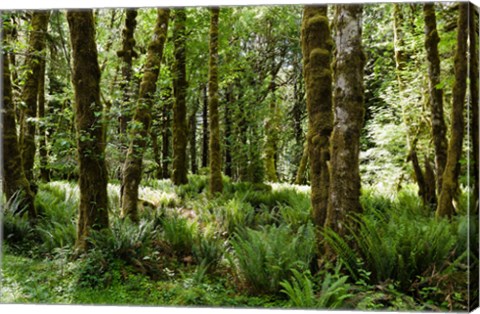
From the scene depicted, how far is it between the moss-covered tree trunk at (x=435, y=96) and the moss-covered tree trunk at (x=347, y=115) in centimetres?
60

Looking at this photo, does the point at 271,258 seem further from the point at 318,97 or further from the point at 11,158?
the point at 11,158

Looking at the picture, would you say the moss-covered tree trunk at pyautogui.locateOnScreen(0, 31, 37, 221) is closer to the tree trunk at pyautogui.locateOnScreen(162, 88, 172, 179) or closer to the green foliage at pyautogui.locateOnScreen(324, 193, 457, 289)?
the tree trunk at pyautogui.locateOnScreen(162, 88, 172, 179)

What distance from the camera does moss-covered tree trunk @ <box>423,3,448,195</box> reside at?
459 centimetres

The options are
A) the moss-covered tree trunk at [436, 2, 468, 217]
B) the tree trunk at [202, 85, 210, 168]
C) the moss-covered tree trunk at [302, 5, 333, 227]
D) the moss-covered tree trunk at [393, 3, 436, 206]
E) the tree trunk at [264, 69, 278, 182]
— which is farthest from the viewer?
the tree trunk at [202, 85, 210, 168]

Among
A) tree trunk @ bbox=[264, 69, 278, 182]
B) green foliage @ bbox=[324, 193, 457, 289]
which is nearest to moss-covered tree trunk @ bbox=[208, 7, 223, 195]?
tree trunk @ bbox=[264, 69, 278, 182]

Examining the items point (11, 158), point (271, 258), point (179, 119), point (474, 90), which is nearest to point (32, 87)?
point (11, 158)

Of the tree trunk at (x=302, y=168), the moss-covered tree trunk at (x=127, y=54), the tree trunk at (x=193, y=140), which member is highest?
the moss-covered tree trunk at (x=127, y=54)

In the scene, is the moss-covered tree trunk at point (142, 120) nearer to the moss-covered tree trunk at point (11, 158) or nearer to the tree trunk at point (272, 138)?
the moss-covered tree trunk at point (11, 158)

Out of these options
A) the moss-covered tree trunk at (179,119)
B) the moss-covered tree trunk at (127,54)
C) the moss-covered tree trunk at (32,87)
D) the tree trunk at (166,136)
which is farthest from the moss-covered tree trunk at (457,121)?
the moss-covered tree trunk at (32,87)

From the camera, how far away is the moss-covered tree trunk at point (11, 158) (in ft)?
20.1

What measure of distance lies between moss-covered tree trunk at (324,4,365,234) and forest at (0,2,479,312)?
0.01 m

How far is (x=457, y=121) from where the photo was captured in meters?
4.40

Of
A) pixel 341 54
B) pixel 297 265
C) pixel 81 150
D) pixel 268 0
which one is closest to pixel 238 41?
pixel 268 0

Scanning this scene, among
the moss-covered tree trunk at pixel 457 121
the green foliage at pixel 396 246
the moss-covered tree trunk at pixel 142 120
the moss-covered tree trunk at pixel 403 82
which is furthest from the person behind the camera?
the moss-covered tree trunk at pixel 142 120
